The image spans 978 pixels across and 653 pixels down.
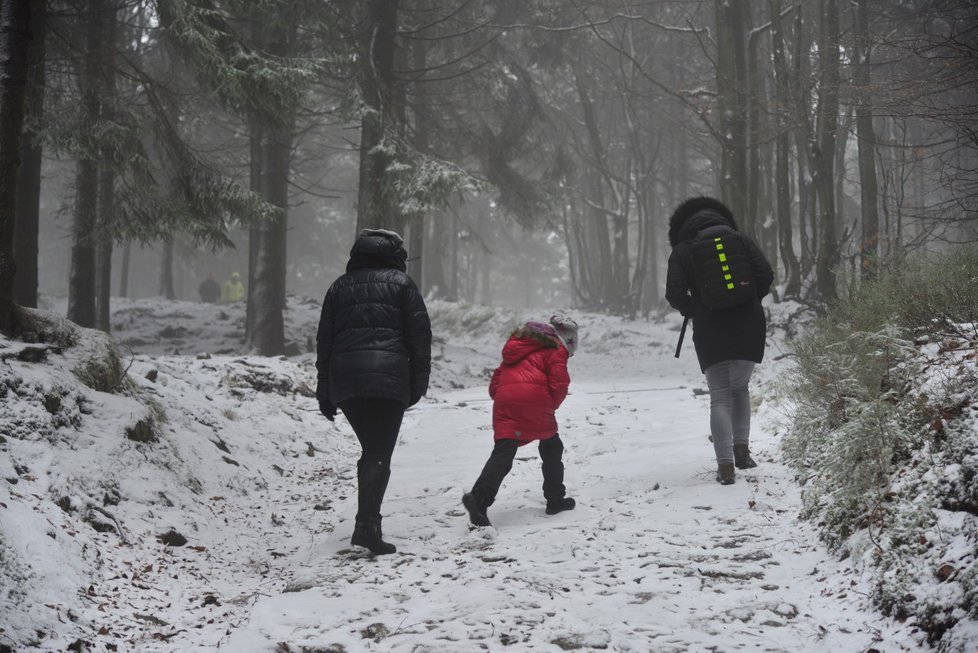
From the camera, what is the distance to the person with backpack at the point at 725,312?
5.47 meters

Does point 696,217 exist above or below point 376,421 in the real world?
above

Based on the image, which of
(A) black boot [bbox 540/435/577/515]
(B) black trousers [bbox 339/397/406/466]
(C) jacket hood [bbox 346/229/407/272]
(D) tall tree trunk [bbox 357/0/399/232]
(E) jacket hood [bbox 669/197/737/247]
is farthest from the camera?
(D) tall tree trunk [bbox 357/0/399/232]

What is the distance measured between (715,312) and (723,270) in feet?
1.02

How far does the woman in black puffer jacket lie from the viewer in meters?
4.63

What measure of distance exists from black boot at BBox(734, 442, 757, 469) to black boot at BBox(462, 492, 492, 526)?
77.7 inches

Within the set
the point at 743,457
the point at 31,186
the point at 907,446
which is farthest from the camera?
the point at 31,186

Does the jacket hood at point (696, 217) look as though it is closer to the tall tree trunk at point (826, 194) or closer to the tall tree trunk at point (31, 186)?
the tall tree trunk at point (31, 186)

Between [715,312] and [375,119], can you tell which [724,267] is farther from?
[375,119]

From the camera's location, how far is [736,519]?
4.71 metres

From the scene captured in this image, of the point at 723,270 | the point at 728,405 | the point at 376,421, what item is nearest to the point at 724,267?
the point at 723,270

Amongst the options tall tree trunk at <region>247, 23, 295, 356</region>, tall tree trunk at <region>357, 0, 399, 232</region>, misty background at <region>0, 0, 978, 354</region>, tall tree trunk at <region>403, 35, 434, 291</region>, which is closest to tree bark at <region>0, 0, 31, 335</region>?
misty background at <region>0, 0, 978, 354</region>

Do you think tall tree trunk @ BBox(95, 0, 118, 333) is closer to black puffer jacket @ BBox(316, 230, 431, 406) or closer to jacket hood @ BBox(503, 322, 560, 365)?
black puffer jacket @ BBox(316, 230, 431, 406)

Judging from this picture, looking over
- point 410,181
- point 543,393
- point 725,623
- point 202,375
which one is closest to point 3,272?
point 202,375

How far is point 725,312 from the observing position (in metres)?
5.54
